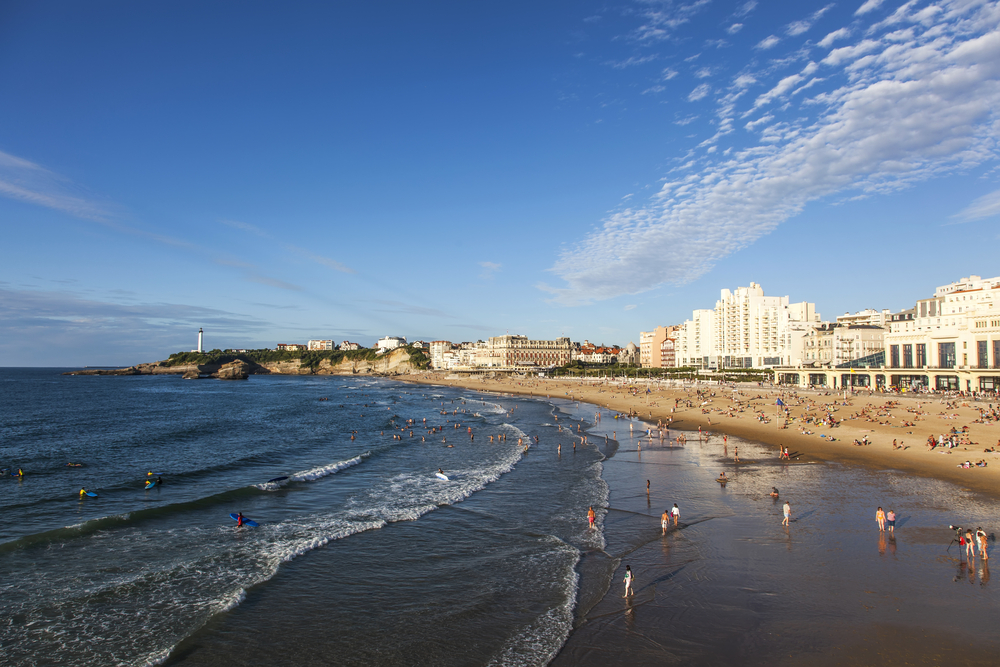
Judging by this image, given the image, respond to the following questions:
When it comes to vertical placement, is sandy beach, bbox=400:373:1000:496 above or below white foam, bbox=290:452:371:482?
above

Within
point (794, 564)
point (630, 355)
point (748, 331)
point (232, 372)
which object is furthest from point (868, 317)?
point (232, 372)

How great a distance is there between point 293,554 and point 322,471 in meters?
12.6

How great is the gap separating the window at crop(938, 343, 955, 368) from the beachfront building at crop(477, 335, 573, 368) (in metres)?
111

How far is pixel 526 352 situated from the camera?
173 meters

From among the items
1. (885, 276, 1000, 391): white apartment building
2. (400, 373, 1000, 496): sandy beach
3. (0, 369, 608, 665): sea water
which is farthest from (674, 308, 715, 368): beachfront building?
(0, 369, 608, 665): sea water

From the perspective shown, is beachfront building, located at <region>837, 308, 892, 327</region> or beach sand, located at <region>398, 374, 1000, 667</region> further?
beachfront building, located at <region>837, 308, 892, 327</region>

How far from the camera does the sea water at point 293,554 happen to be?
11.1m

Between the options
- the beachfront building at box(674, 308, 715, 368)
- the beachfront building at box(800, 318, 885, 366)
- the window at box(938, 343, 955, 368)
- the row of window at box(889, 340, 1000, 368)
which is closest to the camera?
the row of window at box(889, 340, 1000, 368)

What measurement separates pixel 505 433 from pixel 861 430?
83.6 feet

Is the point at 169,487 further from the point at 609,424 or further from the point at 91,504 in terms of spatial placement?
the point at 609,424

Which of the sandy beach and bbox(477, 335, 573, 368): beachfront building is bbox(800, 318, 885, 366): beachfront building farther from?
bbox(477, 335, 573, 368): beachfront building

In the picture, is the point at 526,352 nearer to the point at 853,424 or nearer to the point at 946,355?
the point at 946,355

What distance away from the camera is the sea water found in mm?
11055

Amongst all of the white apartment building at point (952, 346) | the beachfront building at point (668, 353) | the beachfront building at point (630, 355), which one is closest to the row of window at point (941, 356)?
the white apartment building at point (952, 346)
